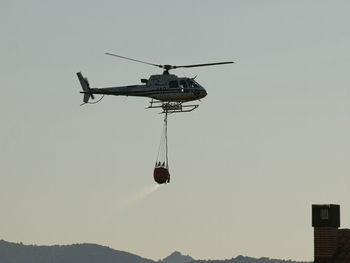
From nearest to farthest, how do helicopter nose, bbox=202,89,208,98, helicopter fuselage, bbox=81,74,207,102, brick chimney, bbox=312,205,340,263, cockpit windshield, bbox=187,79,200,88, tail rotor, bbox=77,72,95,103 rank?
1. brick chimney, bbox=312,205,340,263
2. helicopter fuselage, bbox=81,74,207,102
3. helicopter nose, bbox=202,89,208,98
4. cockpit windshield, bbox=187,79,200,88
5. tail rotor, bbox=77,72,95,103

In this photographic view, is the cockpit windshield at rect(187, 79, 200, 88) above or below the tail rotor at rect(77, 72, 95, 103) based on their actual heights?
below

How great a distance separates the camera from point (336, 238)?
3280 inches

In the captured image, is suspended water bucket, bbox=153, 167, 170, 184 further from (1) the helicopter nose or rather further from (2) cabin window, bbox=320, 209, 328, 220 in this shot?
(2) cabin window, bbox=320, 209, 328, 220

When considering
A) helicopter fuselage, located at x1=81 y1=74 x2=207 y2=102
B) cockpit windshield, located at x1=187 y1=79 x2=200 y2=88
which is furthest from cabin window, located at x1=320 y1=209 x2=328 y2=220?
cockpit windshield, located at x1=187 y1=79 x2=200 y2=88

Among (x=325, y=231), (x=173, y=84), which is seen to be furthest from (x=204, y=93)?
(x=325, y=231)

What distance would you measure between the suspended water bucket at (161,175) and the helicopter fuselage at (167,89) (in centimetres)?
622

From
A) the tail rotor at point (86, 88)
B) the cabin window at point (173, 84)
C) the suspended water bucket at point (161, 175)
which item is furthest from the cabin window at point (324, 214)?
the tail rotor at point (86, 88)

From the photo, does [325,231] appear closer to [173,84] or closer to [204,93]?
[204,93]

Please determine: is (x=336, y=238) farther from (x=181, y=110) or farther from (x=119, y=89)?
(x=119, y=89)

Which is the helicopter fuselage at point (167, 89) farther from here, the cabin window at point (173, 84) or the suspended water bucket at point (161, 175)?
the suspended water bucket at point (161, 175)

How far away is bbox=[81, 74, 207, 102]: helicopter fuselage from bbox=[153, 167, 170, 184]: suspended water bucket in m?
6.22

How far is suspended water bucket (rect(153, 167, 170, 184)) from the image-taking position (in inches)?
3821

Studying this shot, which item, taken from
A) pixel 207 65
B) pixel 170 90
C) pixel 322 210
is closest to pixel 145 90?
pixel 170 90

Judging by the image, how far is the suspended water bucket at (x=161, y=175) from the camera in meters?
97.1
